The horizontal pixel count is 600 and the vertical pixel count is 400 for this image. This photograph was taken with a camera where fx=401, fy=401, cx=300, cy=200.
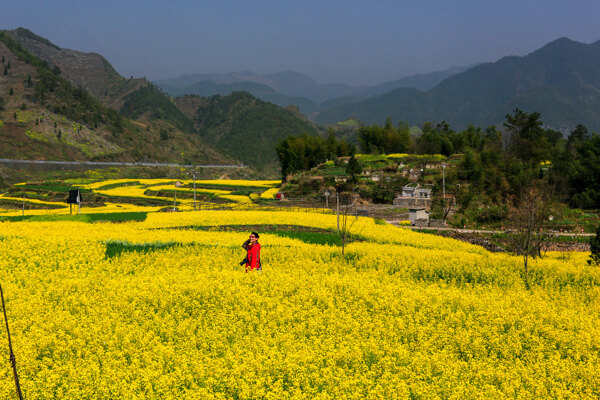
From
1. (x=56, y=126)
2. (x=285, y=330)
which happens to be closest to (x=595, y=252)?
(x=285, y=330)

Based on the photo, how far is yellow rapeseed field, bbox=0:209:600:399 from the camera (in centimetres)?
850

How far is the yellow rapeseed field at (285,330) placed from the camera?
850 centimetres

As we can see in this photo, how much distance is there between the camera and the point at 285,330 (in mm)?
11375

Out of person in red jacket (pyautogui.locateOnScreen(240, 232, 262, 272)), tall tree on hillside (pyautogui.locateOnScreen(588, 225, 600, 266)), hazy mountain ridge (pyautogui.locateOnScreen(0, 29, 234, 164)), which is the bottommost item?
tall tree on hillside (pyautogui.locateOnScreen(588, 225, 600, 266))

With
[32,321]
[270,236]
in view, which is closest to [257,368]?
[32,321]

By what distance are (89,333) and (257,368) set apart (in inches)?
190

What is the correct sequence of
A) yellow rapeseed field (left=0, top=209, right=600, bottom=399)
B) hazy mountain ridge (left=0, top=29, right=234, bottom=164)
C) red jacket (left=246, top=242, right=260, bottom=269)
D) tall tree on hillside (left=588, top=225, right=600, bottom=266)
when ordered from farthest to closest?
hazy mountain ridge (left=0, top=29, right=234, bottom=164) → tall tree on hillside (left=588, top=225, right=600, bottom=266) → red jacket (left=246, top=242, right=260, bottom=269) → yellow rapeseed field (left=0, top=209, right=600, bottom=399)

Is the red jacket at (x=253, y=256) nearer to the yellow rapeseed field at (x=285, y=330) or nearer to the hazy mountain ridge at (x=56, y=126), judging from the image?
the yellow rapeseed field at (x=285, y=330)

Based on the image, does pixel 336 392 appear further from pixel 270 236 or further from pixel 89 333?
pixel 270 236

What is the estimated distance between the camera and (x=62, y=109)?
178 meters

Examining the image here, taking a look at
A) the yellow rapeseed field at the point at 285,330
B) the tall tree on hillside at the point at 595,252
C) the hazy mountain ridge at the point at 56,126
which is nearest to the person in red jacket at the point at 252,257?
the yellow rapeseed field at the point at 285,330

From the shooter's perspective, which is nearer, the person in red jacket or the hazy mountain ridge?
the person in red jacket

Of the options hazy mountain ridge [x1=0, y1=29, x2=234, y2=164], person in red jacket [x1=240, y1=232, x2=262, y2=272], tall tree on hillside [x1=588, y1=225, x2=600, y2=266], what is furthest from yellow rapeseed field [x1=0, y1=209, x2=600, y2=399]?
hazy mountain ridge [x1=0, y1=29, x2=234, y2=164]

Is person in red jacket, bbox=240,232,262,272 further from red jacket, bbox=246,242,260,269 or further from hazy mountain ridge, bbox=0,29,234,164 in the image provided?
hazy mountain ridge, bbox=0,29,234,164
